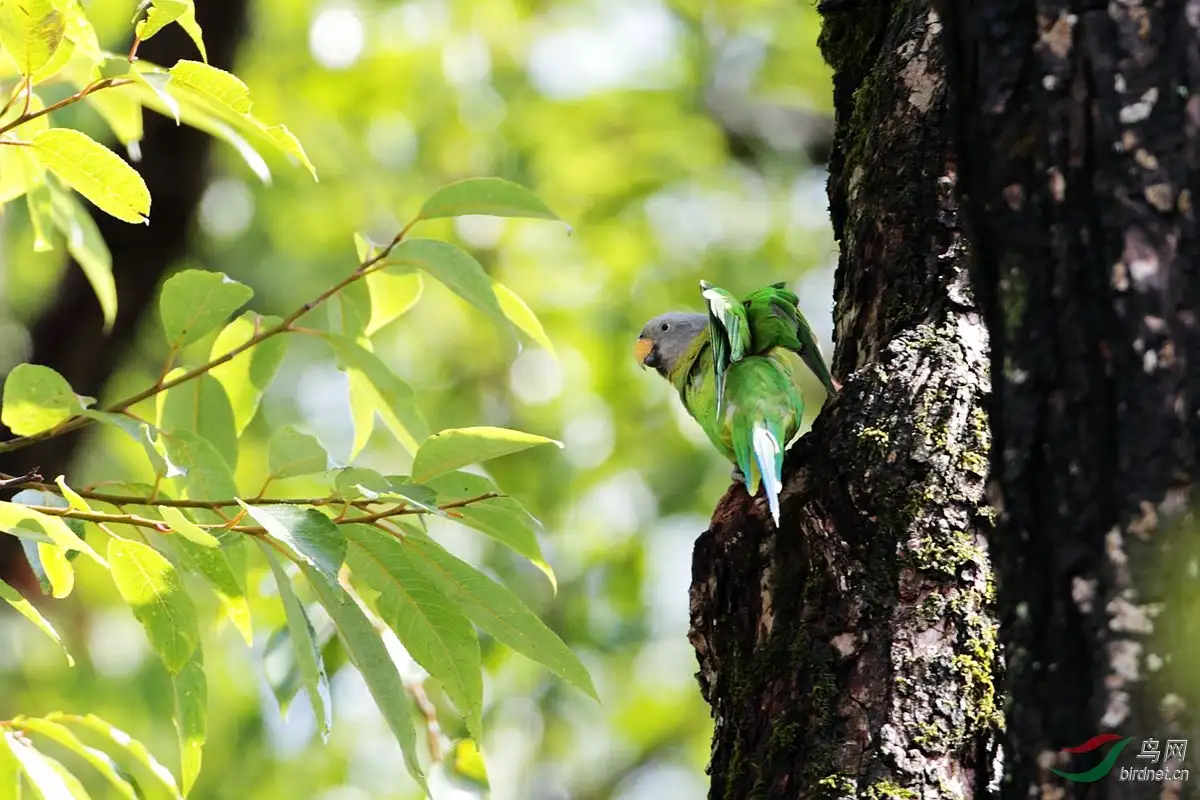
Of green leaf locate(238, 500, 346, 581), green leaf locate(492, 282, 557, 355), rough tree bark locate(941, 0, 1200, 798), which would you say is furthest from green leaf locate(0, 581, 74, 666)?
rough tree bark locate(941, 0, 1200, 798)

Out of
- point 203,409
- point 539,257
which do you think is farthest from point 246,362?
point 539,257

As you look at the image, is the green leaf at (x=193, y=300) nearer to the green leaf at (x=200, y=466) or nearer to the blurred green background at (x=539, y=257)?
the green leaf at (x=200, y=466)

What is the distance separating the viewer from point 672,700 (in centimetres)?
765

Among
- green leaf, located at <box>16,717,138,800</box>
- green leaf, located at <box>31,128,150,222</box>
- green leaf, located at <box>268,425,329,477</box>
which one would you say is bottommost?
green leaf, located at <box>16,717,138,800</box>

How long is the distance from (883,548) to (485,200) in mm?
877

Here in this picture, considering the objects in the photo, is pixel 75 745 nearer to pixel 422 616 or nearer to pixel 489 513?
pixel 422 616

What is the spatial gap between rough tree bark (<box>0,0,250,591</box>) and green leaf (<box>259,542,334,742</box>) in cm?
264

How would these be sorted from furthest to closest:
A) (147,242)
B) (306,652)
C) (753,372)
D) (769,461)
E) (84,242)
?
(147,242)
(753,372)
(84,242)
(769,461)
(306,652)

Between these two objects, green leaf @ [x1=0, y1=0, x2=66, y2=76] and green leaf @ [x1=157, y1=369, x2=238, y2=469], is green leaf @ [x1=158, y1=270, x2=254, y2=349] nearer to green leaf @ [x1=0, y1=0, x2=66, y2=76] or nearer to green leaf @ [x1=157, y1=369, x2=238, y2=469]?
green leaf @ [x1=157, y1=369, x2=238, y2=469]

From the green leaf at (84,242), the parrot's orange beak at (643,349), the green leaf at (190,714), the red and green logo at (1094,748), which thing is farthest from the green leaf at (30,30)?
the parrot's orange beak at (643,349)

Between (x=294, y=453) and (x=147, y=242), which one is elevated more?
(x=147, y=242)

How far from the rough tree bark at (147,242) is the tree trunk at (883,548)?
9.06ft

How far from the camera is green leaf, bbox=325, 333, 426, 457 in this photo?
2.01 m

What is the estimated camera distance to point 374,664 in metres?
1.63
